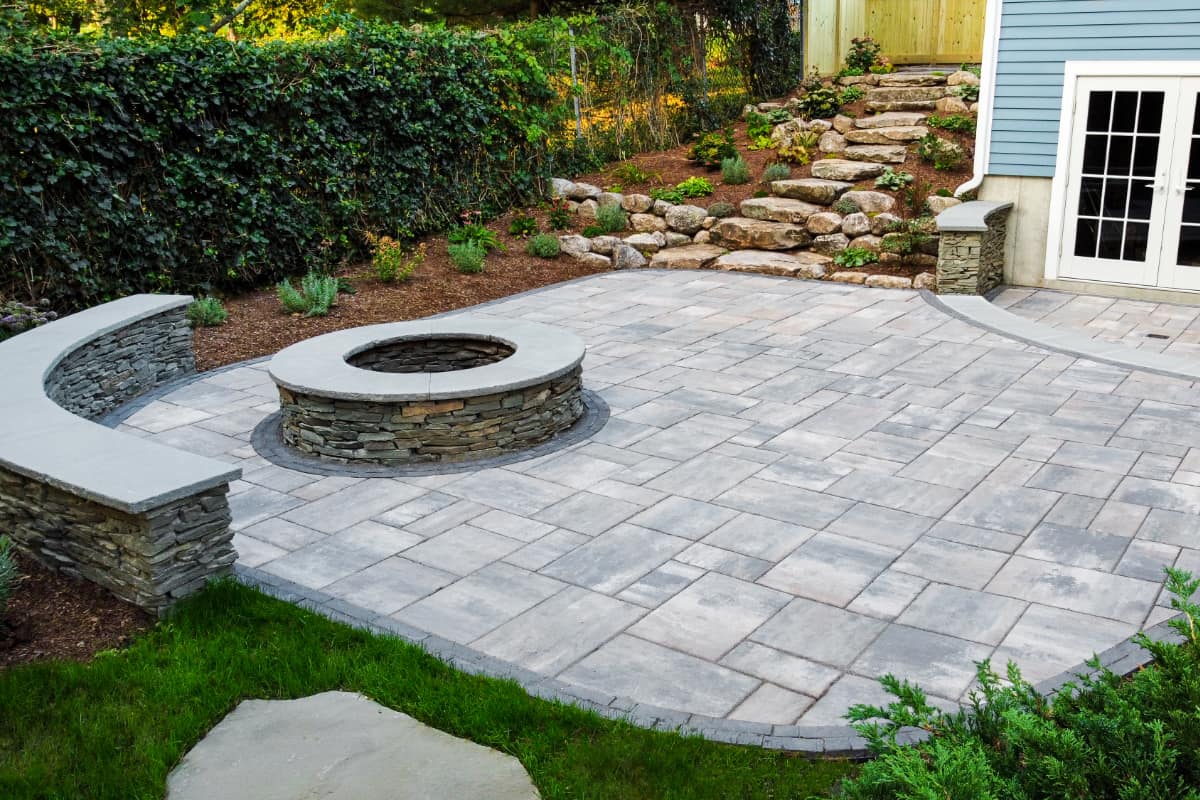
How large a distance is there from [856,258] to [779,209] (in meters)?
1.34

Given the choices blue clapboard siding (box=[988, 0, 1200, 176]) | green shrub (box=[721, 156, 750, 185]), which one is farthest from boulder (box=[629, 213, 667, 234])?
blue clapboard siding (box=[988, 0, 1200, 176])

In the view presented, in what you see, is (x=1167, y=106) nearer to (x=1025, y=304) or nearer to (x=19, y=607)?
(x=1025, y=304)

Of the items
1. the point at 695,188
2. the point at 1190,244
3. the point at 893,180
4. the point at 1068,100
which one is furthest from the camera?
the point at 695,188

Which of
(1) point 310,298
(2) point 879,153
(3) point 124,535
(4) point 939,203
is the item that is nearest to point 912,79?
(2) point 879,153

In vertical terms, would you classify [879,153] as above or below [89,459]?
above

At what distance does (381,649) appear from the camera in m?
4.36

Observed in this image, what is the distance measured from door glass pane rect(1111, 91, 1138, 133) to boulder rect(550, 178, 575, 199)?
654 centimetres

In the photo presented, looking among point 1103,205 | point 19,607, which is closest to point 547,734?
point 19,607

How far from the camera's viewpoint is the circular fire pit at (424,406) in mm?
6445

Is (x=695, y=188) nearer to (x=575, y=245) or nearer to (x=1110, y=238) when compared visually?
(x=575, y=245)

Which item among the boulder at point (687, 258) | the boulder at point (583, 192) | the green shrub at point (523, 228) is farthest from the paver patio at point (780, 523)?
the boulder at point (583, 192)

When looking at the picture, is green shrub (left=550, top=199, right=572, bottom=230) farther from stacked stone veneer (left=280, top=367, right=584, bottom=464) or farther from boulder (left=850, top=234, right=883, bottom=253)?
stacked stone veneer (left=280, top=367, right=584, bottom=464)

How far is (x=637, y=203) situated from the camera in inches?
521

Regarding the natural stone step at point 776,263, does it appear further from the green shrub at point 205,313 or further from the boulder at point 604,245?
the green shrub at point 205,313
